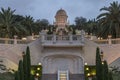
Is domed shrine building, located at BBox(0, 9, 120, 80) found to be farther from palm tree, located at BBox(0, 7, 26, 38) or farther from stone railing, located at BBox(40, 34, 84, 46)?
palm tree, located at BBox(0, 7, 26, 38)

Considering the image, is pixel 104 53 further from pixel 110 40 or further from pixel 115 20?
pixel 115 20

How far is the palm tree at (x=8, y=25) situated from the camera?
4291 cm

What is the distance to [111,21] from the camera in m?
41.6

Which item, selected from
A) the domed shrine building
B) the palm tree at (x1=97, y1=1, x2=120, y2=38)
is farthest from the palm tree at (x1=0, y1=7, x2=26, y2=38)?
the palm tree at (x1=97, y1=1, x2=120, y2=38)

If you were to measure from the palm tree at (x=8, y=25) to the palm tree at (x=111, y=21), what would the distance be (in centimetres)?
1008

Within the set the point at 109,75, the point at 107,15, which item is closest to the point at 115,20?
the point at 107,15

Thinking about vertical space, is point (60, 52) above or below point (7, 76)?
above

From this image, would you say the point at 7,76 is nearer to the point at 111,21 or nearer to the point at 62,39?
the point at 62,39

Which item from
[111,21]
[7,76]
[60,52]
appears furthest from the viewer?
[111,21]

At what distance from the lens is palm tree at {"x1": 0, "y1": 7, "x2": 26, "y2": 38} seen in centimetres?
4291

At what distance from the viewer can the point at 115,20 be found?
138 feet

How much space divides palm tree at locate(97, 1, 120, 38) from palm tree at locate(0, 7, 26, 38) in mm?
10078

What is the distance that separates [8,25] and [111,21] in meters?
12.6

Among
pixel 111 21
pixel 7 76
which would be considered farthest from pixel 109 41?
pixel 7 76
